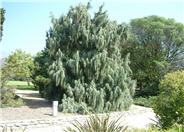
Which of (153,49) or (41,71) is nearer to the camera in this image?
(41,71)

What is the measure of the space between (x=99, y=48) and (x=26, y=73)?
30.2ft

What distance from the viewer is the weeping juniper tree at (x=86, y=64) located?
35.6ft

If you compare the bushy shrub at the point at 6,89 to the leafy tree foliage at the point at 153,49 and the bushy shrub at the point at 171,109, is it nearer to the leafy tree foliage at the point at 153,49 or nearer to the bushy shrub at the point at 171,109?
the bushy shrub at the point at 171,109

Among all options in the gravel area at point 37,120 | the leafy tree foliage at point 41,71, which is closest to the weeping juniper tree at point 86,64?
the gravel area at point 37,120

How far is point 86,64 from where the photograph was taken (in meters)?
11.1

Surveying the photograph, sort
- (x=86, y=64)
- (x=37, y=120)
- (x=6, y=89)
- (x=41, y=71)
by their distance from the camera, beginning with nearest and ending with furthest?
1. (x=37, y=120)
2. (x=6, y=89)
3. (x=86, y=64)
4. (x=41, y=71)

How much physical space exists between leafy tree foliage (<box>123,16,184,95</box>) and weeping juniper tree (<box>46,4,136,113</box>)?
282 inches

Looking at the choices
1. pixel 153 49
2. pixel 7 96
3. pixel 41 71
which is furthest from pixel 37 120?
pixel 153 49

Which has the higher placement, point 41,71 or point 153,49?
point 153,49

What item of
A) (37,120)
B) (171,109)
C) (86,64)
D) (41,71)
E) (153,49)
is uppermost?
(153,49)

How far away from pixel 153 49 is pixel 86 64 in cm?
1159

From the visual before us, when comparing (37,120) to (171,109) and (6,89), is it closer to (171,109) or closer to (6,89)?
(6,89)

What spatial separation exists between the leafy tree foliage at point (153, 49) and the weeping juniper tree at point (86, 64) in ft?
23.5

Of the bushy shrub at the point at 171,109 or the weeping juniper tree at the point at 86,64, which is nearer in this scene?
the bushy shrub at the point at 171,109
